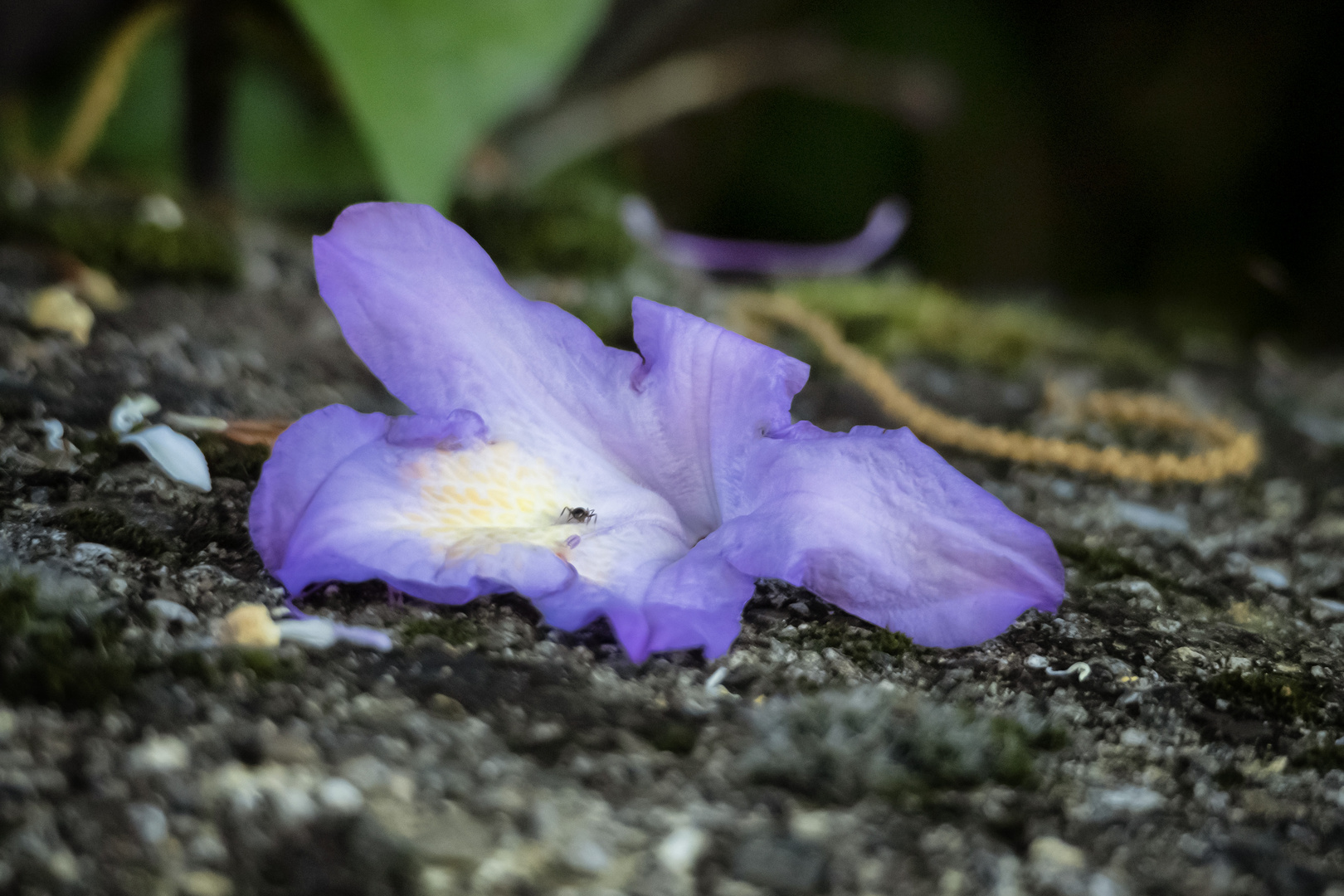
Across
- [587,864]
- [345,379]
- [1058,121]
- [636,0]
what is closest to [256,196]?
[636,0]

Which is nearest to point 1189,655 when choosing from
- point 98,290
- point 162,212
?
point 98,290

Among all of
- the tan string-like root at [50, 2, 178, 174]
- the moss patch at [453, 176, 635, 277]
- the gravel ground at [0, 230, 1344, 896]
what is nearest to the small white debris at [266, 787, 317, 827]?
the gravel ground at [0, 230, 1344, 896]

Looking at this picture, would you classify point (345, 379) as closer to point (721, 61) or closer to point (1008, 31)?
point (721, 61)

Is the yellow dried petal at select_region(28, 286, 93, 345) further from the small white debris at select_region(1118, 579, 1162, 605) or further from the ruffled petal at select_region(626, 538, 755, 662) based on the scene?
the small white debris at select_region(1118, 579, 1162, 605)

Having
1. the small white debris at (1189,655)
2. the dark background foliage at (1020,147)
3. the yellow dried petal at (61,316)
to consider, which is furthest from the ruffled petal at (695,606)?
the dark background foliage at (1020,147)

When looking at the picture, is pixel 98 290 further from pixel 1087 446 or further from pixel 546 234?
pixel 1087 446
